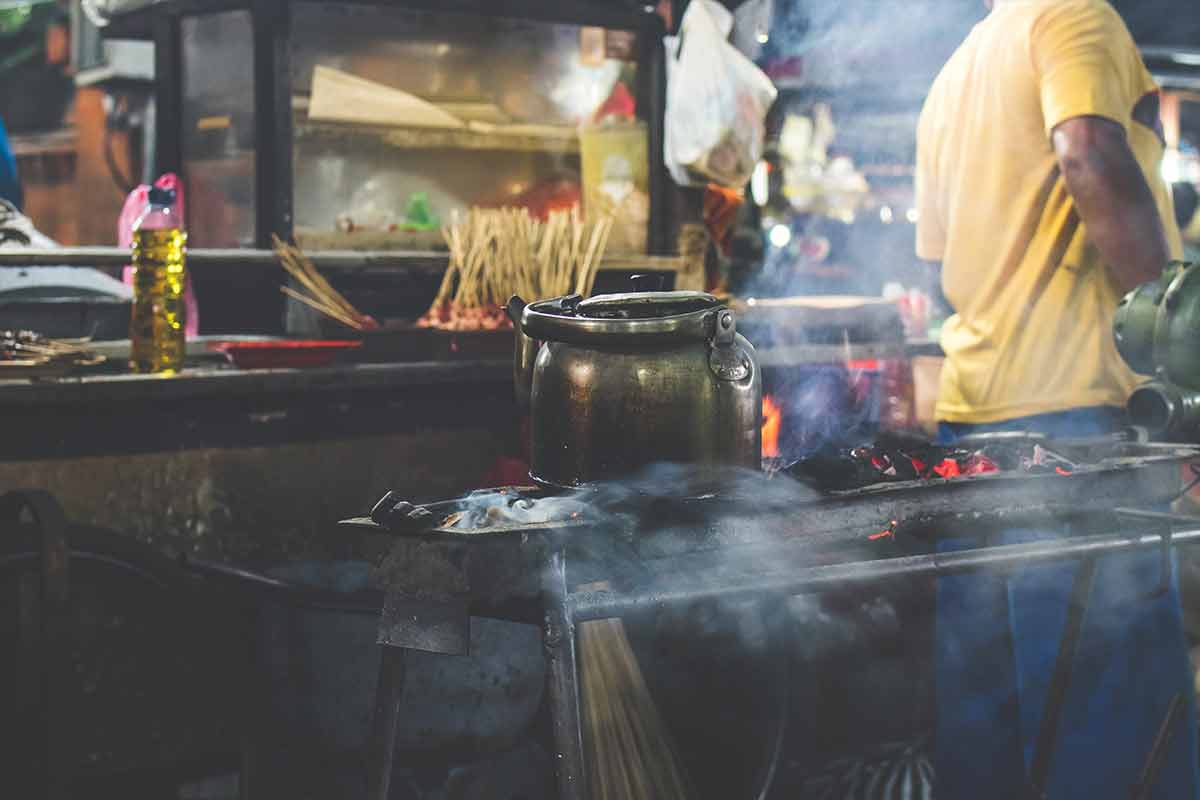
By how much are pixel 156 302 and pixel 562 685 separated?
2.47 metres

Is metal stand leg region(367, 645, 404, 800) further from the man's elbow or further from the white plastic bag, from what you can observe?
the white plastic bag

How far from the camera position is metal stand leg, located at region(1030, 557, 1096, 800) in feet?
8.78

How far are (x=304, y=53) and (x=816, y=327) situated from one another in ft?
10.2

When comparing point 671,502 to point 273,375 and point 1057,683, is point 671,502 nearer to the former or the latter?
point 1057,683

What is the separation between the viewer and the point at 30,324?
4566 millimetres

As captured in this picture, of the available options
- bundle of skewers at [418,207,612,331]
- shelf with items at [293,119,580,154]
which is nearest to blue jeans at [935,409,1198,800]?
bundle of skewers at [418,207,612,331]

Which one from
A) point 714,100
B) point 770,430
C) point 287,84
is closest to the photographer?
point 770,430

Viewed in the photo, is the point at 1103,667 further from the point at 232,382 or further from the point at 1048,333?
the point at 232,382

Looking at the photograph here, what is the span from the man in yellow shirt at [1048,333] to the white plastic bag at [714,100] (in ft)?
5.66

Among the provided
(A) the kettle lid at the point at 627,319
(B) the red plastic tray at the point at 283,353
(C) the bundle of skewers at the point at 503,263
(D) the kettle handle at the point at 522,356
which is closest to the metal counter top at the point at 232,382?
(B) the red plastic tray at the point at 283,353

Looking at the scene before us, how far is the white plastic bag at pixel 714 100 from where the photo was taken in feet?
16.3

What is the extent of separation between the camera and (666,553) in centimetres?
183

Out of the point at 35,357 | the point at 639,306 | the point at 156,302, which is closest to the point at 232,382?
the point at 156,302

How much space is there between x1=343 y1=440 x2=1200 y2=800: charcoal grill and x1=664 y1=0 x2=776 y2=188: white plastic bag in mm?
3127
